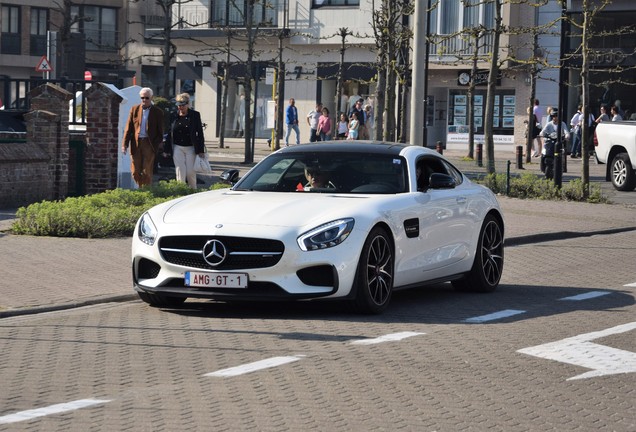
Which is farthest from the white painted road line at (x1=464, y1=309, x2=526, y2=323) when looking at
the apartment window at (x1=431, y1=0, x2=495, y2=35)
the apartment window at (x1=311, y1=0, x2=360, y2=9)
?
the apartment window at (x1=311, y1=0, x2=360, y2=9)

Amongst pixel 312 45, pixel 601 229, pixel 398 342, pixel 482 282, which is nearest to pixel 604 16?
pixel 312 45

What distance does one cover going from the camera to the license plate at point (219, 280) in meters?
11.2

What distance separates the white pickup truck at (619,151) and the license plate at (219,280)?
909 inches

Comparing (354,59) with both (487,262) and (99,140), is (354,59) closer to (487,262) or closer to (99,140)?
(99,140)

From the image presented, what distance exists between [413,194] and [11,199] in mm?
10824

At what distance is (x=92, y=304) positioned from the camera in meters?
12.4

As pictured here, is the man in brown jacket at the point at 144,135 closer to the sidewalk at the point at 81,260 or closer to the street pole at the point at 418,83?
the sidewalk at the point at 81,260

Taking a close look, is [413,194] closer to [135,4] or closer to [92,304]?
[92,304]

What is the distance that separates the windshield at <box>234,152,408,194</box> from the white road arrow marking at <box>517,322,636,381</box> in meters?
2.63

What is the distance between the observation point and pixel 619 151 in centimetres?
3381

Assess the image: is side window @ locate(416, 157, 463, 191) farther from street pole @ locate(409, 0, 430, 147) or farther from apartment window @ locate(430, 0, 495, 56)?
apartment window @ locate(430, 0, 495, 56)

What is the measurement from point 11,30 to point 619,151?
2209 inches

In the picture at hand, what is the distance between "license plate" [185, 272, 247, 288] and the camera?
1117 centimetres

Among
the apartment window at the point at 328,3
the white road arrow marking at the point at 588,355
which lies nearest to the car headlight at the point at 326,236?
the white road arrow marking at the point at 588,355
